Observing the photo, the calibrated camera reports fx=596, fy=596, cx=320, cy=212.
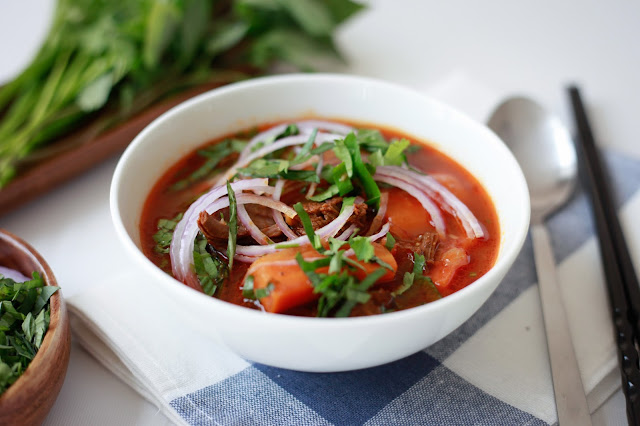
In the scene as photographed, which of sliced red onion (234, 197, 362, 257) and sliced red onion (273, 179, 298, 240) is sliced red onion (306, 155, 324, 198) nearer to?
sliced red onion (273, 179, 298, 240)

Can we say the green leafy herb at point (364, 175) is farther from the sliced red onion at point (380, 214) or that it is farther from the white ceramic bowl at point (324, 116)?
the white ceramic bowl at point (324, 116)

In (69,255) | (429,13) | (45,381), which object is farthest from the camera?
(429,13)

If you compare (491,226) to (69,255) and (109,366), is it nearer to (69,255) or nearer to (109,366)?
(109,366)

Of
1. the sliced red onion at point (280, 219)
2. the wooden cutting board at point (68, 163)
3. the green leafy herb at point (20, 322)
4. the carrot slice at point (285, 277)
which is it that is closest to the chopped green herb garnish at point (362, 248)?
the carrot slice at point (285, 277)

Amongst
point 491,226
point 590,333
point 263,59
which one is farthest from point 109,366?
point 263,59

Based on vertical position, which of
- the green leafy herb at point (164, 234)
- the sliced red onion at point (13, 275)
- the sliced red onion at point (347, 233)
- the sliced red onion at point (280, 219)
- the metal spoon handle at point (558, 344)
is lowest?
the sliced red onion at point (13, 275)
